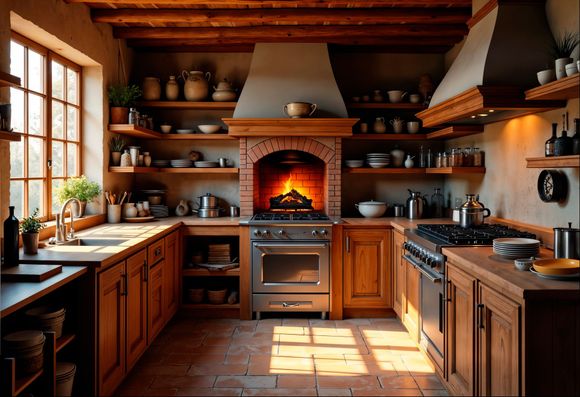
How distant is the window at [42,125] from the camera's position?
3494mm

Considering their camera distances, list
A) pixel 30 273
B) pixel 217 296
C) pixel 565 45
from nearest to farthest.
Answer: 1. pixel 30 273
2. pixel 565 45
3. pixel 217 296

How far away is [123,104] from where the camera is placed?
478cm

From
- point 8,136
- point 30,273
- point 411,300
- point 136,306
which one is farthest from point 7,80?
point 411,300

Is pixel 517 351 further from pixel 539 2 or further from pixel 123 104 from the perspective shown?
pixel 123 104

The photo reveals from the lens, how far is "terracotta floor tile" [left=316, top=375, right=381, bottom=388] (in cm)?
328

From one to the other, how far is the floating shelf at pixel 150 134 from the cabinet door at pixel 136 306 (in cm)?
152

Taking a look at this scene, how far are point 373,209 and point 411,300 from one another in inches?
54.1

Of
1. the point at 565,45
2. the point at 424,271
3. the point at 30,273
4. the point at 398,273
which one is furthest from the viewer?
the point at 398,273

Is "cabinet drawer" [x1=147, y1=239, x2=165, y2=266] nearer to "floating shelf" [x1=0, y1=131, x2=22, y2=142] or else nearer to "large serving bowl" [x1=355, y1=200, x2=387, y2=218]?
"floating shelf" [x1=0, y1=131, x2=22, y2=142]

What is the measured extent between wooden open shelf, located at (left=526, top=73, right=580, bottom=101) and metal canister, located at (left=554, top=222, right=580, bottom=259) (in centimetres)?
74

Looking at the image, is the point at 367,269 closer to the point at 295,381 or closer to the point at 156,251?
the point at 295,381

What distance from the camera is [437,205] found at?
5.46 meters

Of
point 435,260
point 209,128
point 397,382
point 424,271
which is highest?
point 209,128

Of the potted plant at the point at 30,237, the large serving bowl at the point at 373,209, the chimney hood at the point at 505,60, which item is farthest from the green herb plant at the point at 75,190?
the chimney hood at the point at 505,60
